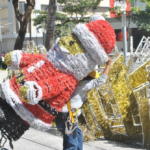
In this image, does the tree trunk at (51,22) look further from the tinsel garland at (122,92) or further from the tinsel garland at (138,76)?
the tinsel garland at (122,92)

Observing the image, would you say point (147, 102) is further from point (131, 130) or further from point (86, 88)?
point (86, 88)

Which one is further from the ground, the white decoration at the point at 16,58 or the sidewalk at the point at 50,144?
the white decoration at the point at 16,58

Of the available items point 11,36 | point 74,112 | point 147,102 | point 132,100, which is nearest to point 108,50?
point 74,112

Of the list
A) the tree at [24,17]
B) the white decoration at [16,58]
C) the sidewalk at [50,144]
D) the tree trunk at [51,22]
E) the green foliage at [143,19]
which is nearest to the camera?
the white decoration at [16,58]

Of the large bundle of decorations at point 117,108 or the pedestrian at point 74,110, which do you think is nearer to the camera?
the pedestrian at point 74,110

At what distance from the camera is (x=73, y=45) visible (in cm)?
253

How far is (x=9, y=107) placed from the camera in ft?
8.65

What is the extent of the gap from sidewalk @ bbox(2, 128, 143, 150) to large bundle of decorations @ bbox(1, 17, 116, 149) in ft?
4.56

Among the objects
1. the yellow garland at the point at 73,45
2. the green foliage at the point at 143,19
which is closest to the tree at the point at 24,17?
the yellow garland at the point at 73,45

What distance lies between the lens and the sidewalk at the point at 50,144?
382 cm

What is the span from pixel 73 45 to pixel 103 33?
0.88ft

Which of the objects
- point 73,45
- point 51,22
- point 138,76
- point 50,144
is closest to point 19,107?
point 73,45

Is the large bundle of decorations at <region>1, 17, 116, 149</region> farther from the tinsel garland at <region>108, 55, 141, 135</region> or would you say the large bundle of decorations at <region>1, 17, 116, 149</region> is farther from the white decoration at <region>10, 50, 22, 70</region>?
the tinsel garland at <region>108, 55, 141, 135</region>

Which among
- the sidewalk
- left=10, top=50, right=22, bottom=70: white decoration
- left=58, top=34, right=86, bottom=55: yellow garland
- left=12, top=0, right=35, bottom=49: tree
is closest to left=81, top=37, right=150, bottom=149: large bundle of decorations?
the sidewalk
